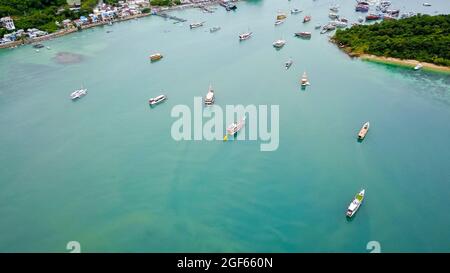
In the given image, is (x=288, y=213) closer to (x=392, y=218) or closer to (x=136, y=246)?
(x=392, y=218)

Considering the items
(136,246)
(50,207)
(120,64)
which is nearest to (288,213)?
(136,246)

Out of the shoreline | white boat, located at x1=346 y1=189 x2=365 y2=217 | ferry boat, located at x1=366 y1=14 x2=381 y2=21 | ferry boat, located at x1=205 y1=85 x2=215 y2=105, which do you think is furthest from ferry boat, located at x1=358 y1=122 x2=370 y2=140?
ferry boat, located at x1=366 y1=14 x2=381 y2=21

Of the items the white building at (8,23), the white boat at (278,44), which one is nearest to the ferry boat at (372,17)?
the white boat at (278,44)

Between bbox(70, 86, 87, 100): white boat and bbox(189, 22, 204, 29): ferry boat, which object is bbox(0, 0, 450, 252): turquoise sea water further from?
bbox(189, 22, 204, 29): ferry boat

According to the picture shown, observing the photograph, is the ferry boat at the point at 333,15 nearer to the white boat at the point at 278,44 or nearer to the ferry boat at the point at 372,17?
the ferry boat at the point at 372,17

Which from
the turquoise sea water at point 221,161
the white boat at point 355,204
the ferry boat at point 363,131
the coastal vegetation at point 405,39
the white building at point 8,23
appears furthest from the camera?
the white building at point 8,23
